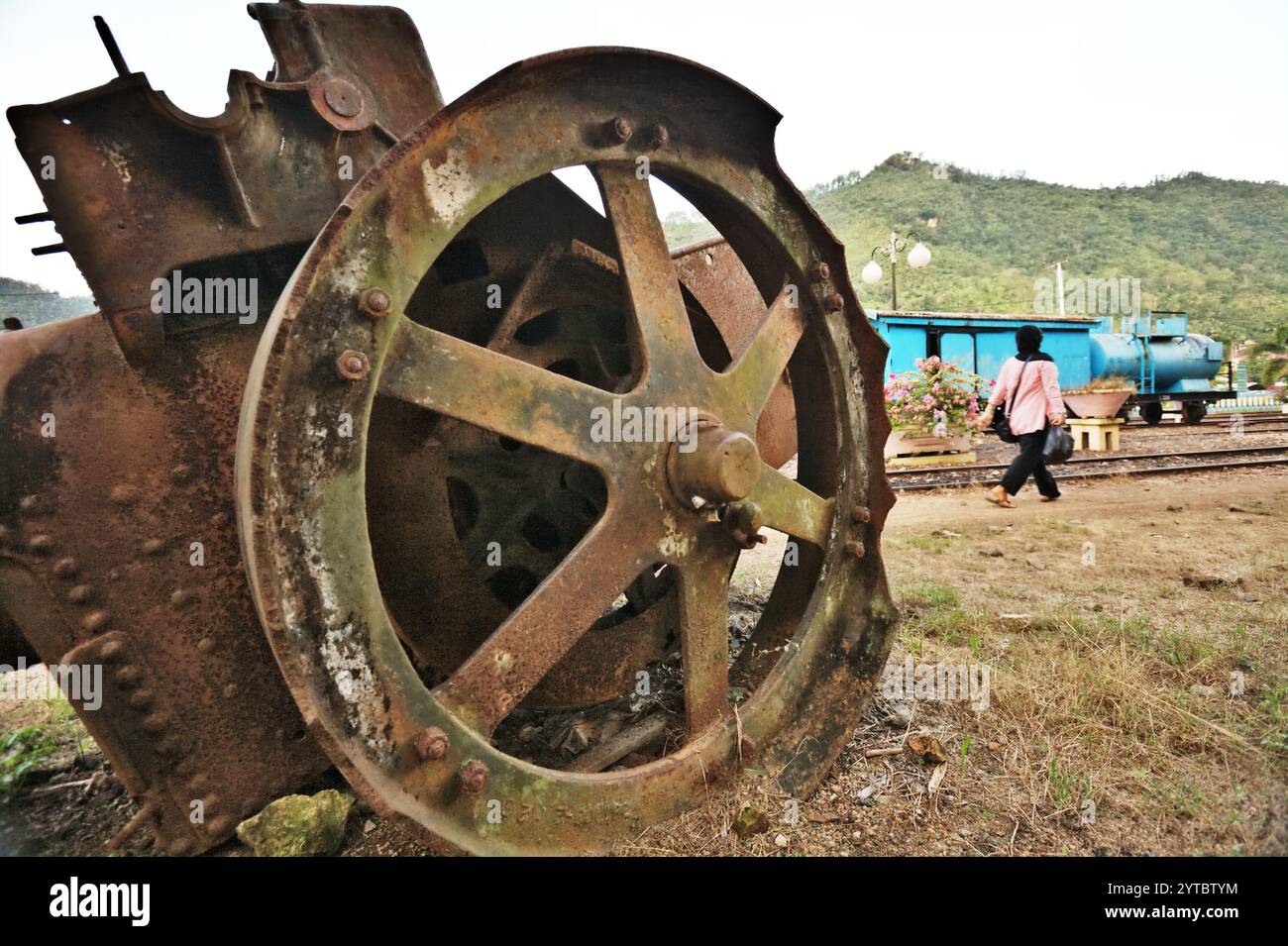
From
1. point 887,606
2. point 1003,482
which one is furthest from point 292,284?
point 1003,482

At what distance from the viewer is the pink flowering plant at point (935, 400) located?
10594 millimetres

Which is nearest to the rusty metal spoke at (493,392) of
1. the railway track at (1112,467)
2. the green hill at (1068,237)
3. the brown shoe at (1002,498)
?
the brown shoe at (1002,498)

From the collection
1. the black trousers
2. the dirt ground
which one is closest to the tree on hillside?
the black trousers

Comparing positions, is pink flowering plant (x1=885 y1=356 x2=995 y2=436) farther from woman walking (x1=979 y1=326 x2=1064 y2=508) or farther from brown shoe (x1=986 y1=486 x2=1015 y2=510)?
brown shoe (x1=986 y1=486 x2=1015 y2=510)

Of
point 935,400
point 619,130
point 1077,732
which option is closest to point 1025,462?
point 935,400

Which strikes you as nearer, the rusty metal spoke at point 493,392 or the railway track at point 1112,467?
the rusty metal spoke at point 493,392

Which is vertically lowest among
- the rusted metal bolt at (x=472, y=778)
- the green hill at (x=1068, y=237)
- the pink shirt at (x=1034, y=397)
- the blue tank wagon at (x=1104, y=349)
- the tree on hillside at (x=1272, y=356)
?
the rusted metal bolt at (x=472, y=778)

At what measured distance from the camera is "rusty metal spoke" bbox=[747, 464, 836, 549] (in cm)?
200

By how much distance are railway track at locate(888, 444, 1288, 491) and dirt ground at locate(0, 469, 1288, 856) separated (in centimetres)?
451

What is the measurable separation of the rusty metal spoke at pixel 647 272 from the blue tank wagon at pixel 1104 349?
1536cm

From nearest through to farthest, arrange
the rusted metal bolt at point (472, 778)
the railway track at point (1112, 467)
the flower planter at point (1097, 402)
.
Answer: the rusted metal bolt at point (472, 778) → the railway track at point (1112, 467) → the flower planter at point (1097, 402)

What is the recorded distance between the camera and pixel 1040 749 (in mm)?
2211

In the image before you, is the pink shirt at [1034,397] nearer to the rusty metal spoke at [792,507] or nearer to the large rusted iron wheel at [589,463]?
the large rusted iron wheel at [589,463]

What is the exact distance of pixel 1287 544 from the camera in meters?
4.62
